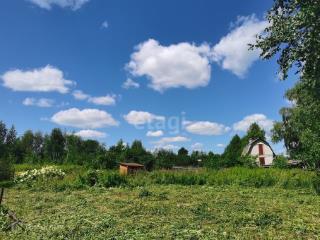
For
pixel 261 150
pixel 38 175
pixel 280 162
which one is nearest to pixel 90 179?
pixel 38 175

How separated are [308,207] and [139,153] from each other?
98.3 ft

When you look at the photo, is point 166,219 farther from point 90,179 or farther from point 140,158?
point 140,158

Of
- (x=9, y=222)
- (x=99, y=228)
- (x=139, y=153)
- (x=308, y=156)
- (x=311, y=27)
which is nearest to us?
(x=99, y=228)

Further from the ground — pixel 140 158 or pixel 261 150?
pixel 261 150

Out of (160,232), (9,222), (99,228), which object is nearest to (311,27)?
(160,232)

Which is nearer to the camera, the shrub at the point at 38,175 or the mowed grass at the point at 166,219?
the mowed grass at the point at 166,219

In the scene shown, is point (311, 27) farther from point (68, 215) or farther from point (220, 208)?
point (68, 215)

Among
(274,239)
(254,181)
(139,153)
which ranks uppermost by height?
(139,153)

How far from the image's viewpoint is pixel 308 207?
12477 mm

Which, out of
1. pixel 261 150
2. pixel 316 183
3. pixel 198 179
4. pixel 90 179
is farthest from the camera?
pixel 261 150

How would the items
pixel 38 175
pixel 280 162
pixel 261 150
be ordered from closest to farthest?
pixel 38 175, pixel 280 162, pixel 261 150

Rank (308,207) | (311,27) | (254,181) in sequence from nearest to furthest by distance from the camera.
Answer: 1. (311,27)
2. (308,207)
3. (254,181)

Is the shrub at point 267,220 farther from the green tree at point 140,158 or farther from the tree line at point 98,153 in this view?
the green tree at point 140,158

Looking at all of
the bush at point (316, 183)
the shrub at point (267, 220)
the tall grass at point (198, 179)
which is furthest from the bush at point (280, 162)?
the shrub at point (267, 220)
